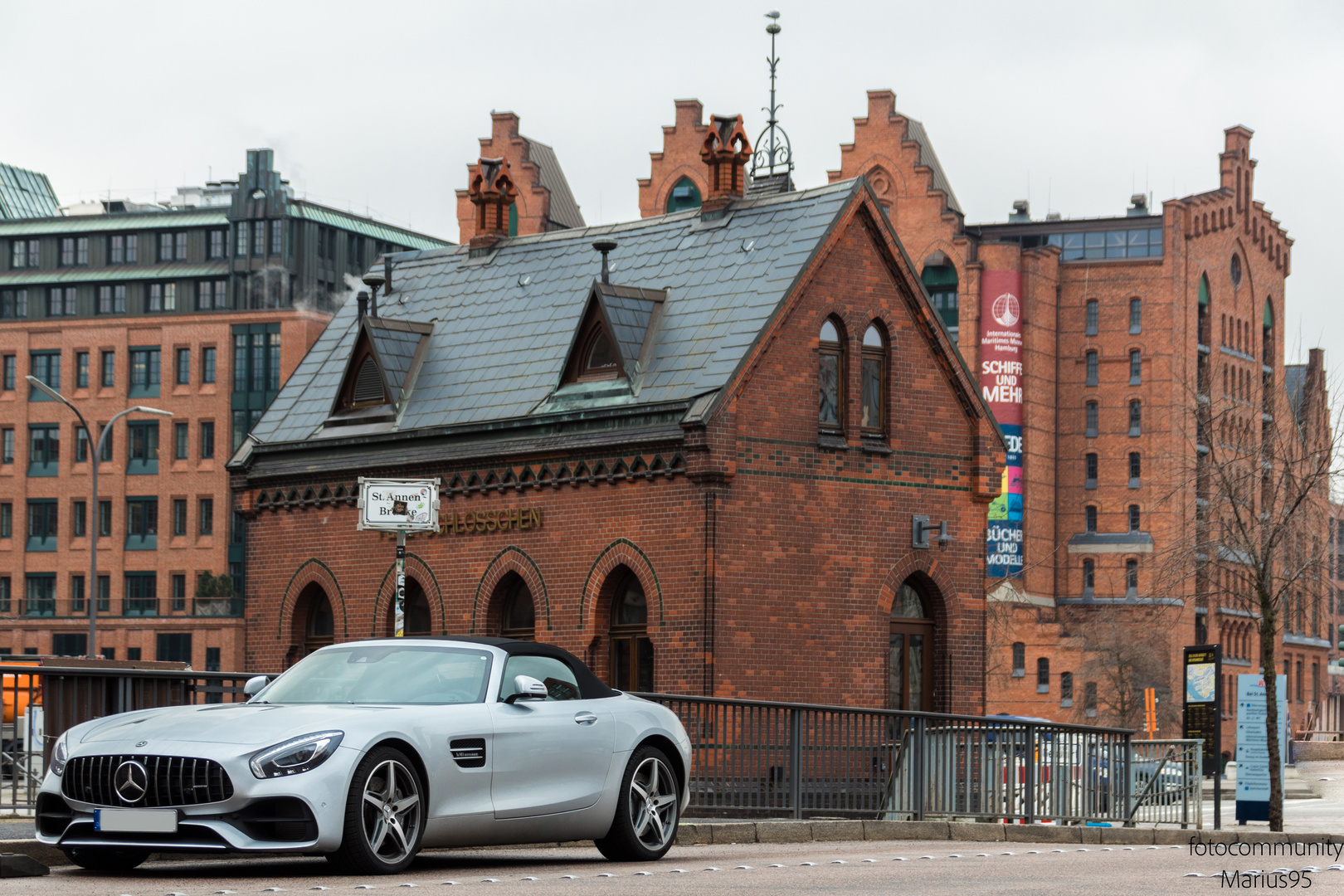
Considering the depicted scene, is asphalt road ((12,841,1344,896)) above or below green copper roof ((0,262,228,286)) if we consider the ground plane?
below

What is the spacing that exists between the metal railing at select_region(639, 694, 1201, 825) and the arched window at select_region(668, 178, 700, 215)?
59.2 meters

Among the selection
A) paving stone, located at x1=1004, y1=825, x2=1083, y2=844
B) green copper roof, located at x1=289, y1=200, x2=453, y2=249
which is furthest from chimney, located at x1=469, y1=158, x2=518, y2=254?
green copper roof, located at x1=289, y1=200, x2=453, y2=249

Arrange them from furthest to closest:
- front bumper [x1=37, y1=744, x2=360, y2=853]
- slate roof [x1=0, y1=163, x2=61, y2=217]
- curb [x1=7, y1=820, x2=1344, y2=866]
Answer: slate roof [x1=0, y1=163, x2=61, y2=217] < curb [x1=7, y1=820, x2=1344, y2=866] < front bumper [x1=37, y1=744, x2=360, y2=853]

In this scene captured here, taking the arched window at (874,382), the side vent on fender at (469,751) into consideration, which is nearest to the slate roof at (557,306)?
the arched window at (874,382)

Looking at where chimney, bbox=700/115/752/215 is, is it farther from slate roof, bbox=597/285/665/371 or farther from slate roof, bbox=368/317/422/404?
slate roof, bbox=368/317/422/404

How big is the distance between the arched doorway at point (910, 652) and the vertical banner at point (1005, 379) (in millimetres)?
59038

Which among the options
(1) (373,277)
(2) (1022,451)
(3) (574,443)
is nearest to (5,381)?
(2) (1022,451)

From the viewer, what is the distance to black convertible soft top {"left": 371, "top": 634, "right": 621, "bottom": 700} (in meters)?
13.3

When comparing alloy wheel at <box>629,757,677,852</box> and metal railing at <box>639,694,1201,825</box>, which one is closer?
alloy wheel at <box>629,757,677,852</box>

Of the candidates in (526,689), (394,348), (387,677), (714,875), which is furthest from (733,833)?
(394,348)

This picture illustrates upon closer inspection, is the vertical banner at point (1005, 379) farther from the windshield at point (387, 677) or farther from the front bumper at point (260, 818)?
the front bumper at point (260, 818)

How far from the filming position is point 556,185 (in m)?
86.5

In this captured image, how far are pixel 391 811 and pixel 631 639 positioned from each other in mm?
16844

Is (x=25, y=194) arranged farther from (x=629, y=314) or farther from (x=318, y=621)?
(x=629, y=314)
